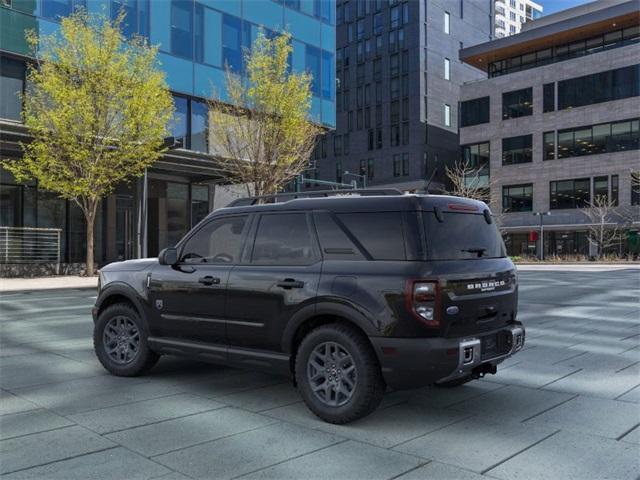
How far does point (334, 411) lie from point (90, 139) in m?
20.4

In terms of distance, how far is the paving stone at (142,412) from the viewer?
4840mm

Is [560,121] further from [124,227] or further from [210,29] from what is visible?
[124,227]

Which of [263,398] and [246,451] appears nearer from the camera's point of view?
[246,451]

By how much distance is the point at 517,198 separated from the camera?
6200 cm

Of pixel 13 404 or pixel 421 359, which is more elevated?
pixel 421 359

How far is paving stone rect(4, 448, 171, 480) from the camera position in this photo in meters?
3.79

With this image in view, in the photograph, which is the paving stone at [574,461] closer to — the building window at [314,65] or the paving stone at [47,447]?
the paving stone at [47,447]

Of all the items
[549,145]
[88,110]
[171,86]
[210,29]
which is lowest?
[88,110]

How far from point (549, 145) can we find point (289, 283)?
2364 inches

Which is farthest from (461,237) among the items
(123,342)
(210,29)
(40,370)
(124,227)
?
(210,29)

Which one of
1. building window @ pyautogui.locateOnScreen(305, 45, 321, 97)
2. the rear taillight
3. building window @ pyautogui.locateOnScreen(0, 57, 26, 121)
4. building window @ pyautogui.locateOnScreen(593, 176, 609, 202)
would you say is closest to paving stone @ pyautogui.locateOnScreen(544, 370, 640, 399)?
the rear taillight

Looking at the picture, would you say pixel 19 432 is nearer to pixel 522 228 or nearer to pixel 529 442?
pixel 529 442

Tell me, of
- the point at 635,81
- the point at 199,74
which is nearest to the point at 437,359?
the point at 199,74

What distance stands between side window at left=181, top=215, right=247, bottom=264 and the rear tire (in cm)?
132
